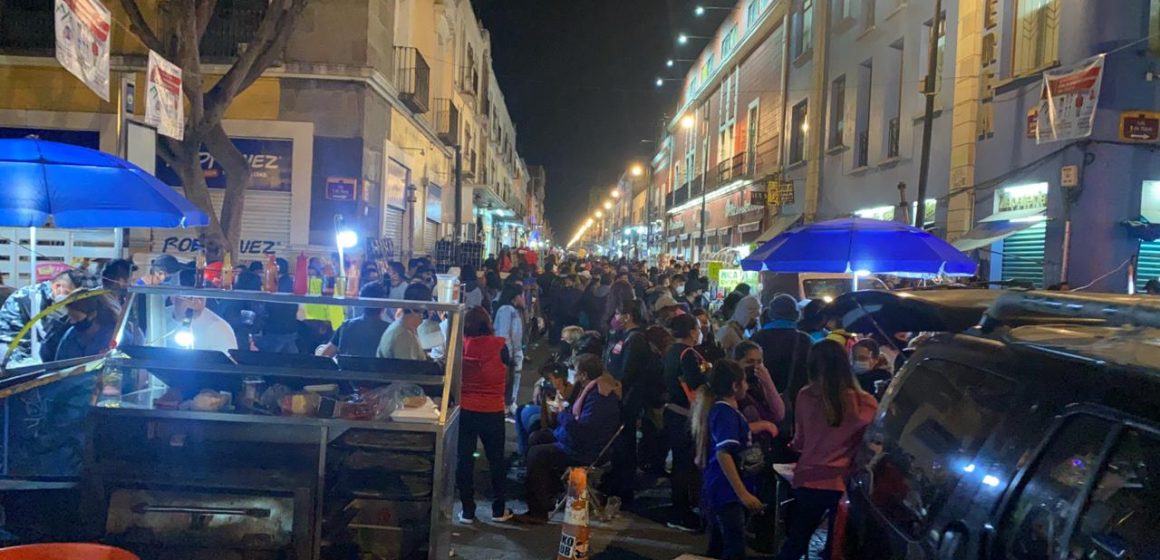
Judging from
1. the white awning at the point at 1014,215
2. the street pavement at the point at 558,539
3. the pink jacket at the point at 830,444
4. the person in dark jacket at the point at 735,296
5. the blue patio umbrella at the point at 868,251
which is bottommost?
the street pavement at the point at 558,539

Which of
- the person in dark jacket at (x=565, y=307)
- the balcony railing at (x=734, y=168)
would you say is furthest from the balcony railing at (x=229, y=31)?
the balcony railing at (x=734, y=168)

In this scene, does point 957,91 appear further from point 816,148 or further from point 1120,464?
point 1120,464

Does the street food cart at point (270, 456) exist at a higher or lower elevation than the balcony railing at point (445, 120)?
lower

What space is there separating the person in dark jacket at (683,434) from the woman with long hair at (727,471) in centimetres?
107

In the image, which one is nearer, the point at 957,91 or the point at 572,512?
the point at 572,512

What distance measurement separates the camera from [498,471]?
22.3 feet

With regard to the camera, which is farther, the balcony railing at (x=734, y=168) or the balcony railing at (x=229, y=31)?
the balcony railing at (x=734, y=168)

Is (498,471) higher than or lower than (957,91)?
lower

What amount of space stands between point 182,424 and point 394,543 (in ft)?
4.15

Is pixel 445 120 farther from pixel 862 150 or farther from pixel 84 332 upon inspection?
pixel 84 332

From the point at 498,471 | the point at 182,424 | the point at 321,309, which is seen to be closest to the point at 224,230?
the point at 321,309

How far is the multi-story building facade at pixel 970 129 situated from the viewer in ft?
39.8

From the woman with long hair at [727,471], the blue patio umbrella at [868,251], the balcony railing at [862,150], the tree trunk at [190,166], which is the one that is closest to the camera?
the woman with long hair at [727,471]

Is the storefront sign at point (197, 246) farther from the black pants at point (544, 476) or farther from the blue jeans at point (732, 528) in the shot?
the blue jeans at point (732, 528)
